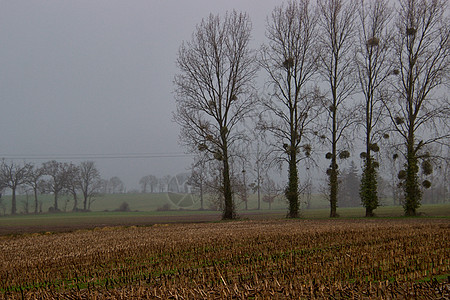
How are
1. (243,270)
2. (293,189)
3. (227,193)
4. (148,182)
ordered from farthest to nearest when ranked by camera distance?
(148,182) → (227,193) → (293,189) → (243,270)

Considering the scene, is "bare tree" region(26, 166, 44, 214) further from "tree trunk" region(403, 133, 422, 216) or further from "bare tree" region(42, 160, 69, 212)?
"tree trunk" region(403, 133, 422, 216)

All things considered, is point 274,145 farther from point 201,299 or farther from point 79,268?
point 201,299

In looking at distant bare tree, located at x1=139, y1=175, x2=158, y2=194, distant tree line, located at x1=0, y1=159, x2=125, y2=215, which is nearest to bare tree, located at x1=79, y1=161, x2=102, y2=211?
distant tree line, located at x1=0, y1=159, x2=125, y2=215

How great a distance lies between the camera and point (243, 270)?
8305mm

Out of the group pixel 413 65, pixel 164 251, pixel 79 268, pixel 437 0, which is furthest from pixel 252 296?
pixel 437 0

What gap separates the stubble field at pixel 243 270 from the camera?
584cm

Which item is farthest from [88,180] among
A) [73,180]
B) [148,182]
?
[148,182]

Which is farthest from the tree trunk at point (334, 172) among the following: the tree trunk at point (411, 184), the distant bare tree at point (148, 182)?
the distant bare tree at point (148, 182)

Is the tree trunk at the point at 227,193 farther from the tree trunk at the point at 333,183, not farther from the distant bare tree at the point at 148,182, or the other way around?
the distant bare tree at the point at 148,182

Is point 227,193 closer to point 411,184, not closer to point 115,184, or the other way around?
point 411,184

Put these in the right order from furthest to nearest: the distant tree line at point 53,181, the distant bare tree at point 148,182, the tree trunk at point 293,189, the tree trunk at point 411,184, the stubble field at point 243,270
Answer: the distant bare tree at point 148,182
the distant tree line at point 53,181
the tree trunk at point 293,189
the tree trunk at point 411,184
the stubble field at point 243,270

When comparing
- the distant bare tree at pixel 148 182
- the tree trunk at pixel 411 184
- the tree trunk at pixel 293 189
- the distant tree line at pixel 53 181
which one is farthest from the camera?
the distant bare tree at pixel 148 182

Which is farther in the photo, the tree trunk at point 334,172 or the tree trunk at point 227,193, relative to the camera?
the tree trunk at point 227,193

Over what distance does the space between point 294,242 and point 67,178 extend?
3927 inches
